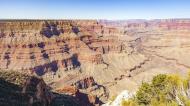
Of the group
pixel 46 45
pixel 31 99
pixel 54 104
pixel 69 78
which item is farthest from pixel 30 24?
pixel 31 99

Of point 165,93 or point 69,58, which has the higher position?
point 165,93

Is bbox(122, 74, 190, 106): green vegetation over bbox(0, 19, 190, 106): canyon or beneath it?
over

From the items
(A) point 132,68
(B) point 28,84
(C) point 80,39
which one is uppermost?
(B) point 28,84

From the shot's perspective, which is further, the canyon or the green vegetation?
the canyon

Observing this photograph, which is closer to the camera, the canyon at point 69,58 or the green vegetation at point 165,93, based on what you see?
the green vegetation at point 165,93

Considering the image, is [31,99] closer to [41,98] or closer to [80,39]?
[41,98]

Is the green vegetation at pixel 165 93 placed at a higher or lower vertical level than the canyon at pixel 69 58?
higher

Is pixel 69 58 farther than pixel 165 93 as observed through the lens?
Yes

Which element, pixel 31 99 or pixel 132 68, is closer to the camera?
pixel 31 99
